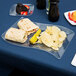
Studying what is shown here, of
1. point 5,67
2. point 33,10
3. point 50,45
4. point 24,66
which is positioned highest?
point 33,10

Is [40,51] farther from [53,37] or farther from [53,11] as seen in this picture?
[53,11]

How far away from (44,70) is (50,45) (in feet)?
0.41

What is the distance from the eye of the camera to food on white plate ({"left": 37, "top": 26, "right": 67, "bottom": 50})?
0.76 m

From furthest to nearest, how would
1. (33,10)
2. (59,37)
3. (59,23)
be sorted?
(33,10) → (59,23) → (59,37)

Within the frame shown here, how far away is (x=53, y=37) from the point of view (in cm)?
79

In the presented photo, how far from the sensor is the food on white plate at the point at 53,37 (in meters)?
0.76

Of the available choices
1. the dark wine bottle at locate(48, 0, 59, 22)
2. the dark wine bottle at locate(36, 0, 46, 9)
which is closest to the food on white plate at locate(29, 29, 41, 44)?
the dark wine bottle at locate(48, 0, 59, 22)

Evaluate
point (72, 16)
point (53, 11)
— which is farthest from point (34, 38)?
point (72, 16)

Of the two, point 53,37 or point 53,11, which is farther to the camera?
point 53,11

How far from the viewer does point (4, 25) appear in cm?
95

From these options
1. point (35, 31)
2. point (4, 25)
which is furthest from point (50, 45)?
point (4, 25)

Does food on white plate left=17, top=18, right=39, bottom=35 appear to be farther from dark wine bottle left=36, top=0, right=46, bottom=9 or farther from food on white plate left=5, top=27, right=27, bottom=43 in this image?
dark wine bottle left=36, top=0, right=46, bottom=9

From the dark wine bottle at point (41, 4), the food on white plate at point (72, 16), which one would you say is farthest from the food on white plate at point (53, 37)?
the dark wine bottle at point (41, 4)

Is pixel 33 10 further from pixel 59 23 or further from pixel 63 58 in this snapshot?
pixel 63 58
